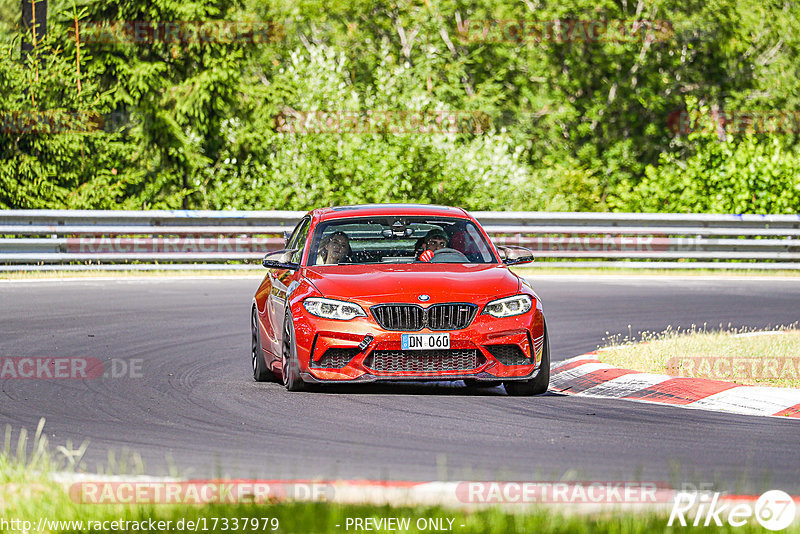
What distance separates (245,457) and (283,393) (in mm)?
2865

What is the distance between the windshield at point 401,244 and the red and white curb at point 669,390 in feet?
4.06

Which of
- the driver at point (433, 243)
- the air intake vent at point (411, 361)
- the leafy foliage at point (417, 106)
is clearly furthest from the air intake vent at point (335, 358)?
the leafy foliage at point (417, 106)

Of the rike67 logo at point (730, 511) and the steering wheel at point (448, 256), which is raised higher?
the steering wheel at point (448, 256)

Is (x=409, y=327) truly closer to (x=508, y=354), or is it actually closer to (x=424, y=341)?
(x=424, y=341)

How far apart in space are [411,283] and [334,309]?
1.94 ft

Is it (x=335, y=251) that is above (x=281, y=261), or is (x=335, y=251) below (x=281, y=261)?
above

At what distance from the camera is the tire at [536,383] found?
32.6ft

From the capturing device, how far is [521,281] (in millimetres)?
10242

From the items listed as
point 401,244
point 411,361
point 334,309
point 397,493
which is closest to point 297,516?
point 397,493

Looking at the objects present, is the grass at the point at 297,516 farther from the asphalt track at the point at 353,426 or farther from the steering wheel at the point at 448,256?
the steering wheel at the point at 448,256

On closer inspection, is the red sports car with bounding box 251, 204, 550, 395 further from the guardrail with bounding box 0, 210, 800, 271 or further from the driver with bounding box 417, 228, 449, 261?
the guardrail with bounding box 0, 210, 800, 271

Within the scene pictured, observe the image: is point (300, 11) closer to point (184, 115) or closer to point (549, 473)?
point (184, 115)

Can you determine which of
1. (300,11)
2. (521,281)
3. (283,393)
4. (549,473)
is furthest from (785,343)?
(300,11)

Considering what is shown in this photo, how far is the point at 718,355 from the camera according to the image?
12.0m
